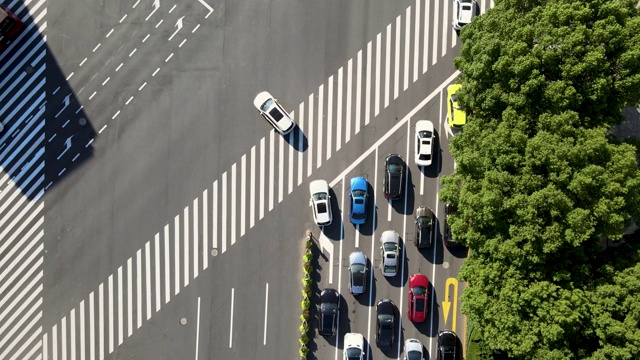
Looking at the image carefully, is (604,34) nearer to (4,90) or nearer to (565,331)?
(565,331)

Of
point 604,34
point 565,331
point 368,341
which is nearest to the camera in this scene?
point 604,34

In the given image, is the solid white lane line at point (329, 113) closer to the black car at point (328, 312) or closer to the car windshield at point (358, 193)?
the car windshield at point (358, 193)

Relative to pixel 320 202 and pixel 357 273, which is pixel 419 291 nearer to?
pixel 357 273

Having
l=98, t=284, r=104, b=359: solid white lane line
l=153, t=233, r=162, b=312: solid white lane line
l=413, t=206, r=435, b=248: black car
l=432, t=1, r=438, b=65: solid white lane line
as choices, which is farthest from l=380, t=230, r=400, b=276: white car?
l=98, t=284, r=104, b=359: solid white lane line

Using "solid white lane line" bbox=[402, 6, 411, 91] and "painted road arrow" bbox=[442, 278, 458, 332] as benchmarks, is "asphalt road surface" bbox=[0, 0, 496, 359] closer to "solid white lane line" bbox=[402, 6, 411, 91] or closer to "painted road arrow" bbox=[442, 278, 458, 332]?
"solid white lane line" bbox=[402, 6, 411, 91]

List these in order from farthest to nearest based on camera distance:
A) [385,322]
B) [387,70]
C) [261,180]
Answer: [261,180], [387,70], [385,322]

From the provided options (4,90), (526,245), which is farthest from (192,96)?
(526,245)

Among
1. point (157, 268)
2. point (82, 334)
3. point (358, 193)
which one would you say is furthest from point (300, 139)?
point (82, 334)
